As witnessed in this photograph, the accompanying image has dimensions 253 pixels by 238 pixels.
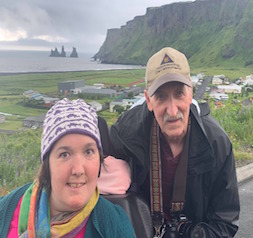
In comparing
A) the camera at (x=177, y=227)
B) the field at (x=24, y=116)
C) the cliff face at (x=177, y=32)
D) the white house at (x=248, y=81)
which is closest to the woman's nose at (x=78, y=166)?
the camera at (x=177, y=227)

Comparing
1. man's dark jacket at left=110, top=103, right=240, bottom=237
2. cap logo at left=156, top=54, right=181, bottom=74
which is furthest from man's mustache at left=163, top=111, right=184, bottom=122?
cap logo at left=156, top=54, right=181, bottom=74

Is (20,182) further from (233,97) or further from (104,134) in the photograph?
(233,97)

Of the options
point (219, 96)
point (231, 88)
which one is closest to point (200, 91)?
point (219, 96)

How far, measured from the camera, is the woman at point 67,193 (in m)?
1.70

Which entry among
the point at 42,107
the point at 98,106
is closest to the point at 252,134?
the point at 98,106

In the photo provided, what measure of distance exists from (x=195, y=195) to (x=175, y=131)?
52cm

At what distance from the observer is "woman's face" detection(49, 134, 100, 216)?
5.52 ft

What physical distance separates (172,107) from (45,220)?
43.3 inches

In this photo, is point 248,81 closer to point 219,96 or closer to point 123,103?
point 219,96

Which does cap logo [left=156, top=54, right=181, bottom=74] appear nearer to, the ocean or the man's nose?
the man's nose

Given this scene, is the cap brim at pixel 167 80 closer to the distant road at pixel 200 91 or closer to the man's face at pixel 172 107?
the man's face at pixel 172 107

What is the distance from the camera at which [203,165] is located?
7.89 ft

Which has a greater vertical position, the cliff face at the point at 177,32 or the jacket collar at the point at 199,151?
the cliff face at the point at 177,32

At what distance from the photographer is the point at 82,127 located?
173cm
